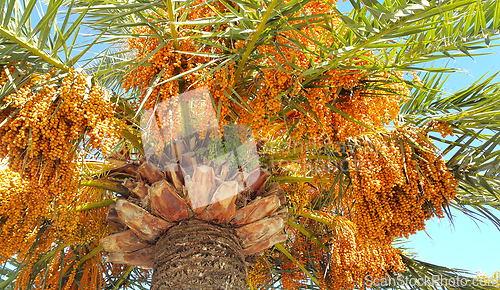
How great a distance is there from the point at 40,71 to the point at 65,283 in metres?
2.39

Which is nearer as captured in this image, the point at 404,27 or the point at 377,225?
the point at 404,27

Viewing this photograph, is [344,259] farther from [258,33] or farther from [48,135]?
[48,135]

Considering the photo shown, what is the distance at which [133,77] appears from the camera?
2.24 metres

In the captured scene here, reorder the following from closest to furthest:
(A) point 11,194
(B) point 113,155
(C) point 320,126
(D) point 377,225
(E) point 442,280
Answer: (A) point 11,194, (C) point 320,126, (D) point 377,225, (B) point 113,155, (E) point 442,280

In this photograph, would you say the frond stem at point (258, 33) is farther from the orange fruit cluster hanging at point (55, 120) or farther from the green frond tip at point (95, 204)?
the green frond tip at point (95, 204)

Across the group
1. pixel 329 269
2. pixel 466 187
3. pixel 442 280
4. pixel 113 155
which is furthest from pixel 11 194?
pixel 442 280

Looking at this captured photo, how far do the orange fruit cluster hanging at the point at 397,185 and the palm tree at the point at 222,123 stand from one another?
0.04ft

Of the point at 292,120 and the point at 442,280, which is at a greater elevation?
the point at 292,120

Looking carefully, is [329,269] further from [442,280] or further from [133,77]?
[133,77]

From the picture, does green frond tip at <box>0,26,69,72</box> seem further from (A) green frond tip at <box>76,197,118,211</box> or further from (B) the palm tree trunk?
(B) the palm tree trunk

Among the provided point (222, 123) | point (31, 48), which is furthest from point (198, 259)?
point (31, 48)

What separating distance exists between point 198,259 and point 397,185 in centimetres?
175

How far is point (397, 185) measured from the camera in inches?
110

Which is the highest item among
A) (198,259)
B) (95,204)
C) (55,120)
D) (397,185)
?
(55,120)
